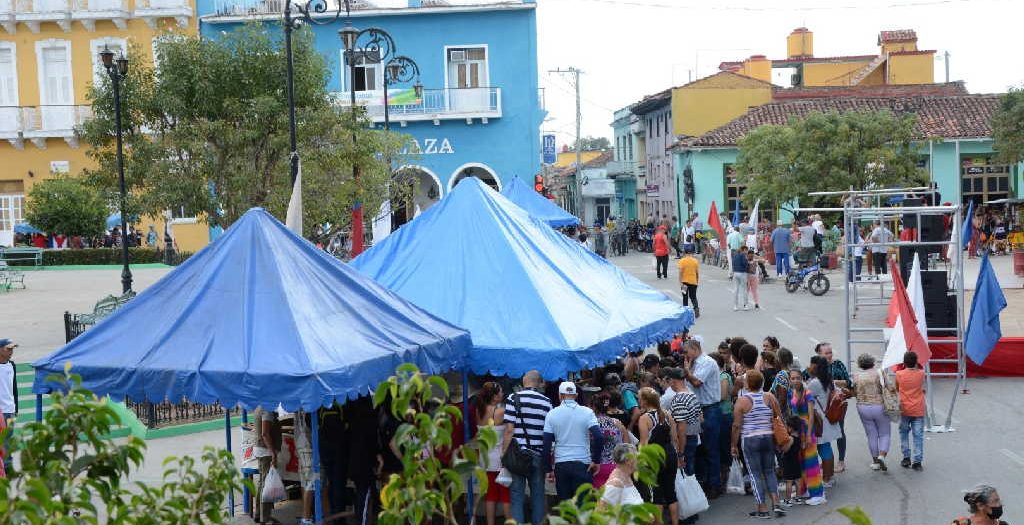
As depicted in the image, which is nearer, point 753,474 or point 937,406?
point 753,474

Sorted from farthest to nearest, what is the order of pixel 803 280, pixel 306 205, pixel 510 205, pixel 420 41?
pixel 420 41, pixel 803 280, pixel 306 205, pixel 510 205

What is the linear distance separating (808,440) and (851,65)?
178 ft

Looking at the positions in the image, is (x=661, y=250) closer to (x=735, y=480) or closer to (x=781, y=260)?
(x=781, y=260)

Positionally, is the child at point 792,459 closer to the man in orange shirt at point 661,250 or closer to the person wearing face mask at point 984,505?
the person wearing face mask at point 984,505

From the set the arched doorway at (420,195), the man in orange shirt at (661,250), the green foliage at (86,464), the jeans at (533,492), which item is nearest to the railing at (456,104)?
the arched doorway at (420,195)

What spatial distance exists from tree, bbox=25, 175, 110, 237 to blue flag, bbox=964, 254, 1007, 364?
1124 inches

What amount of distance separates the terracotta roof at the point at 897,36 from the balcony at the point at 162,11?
1478 inches

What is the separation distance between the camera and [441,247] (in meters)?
12.0

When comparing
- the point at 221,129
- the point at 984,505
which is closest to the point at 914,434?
the point at 984,505

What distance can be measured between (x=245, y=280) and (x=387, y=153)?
17.6 m

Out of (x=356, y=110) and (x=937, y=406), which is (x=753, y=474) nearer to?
(x=937, y=406)

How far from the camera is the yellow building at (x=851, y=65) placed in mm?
56469

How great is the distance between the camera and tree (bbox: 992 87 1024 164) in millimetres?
39062

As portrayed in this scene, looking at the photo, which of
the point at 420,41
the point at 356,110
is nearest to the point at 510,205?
the point at 356,110
